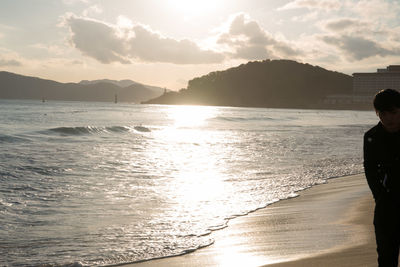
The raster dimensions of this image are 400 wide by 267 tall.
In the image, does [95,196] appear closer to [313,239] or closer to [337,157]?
[313,239]

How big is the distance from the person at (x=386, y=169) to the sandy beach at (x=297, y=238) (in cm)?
146

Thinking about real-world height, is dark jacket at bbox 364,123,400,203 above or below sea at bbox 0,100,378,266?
above

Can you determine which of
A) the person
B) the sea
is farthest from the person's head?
the sea

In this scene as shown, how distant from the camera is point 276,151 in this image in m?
19.3

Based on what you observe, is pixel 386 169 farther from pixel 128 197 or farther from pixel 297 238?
pixel 128 197

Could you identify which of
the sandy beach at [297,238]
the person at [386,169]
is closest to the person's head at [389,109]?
the person at [386,169]

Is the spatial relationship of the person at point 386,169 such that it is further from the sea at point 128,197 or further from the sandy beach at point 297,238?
the sea at point 128,197

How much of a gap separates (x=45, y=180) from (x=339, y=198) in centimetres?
706

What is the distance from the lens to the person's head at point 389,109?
2947 millimetres

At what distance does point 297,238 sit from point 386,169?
3.02 m

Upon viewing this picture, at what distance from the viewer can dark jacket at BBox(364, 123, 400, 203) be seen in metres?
3.01

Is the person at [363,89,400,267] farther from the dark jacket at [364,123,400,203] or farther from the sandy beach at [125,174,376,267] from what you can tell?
the sandy beach at [125,174,376,267]

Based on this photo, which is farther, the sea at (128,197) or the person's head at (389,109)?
the sea at (128,197)

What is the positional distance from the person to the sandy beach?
1.46 m
